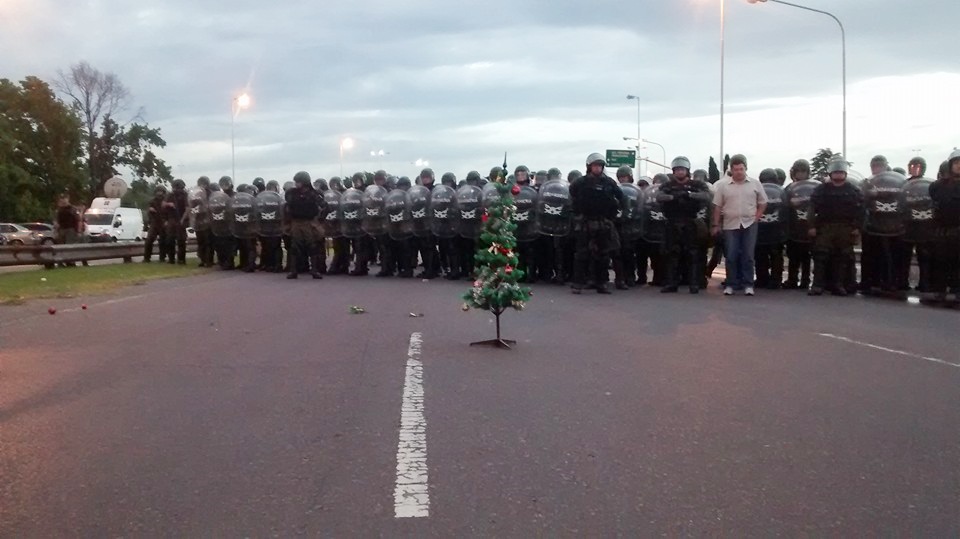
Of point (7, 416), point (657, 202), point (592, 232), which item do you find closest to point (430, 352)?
point (7, 416)

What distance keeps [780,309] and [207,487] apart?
31.6 ft

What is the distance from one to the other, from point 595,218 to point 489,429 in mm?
9743

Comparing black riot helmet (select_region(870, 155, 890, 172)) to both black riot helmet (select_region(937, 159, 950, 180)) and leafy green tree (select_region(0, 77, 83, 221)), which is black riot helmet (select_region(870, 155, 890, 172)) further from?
leafy green tree (select_region(0, 77, 83, 221))

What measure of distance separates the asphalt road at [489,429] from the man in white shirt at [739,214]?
3.99 meters

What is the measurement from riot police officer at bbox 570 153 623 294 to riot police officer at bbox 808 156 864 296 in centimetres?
316

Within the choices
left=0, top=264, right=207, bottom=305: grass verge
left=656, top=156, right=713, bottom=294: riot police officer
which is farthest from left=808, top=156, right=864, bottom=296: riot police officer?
left=0, top=264, right=207, bottom=305: grass verge

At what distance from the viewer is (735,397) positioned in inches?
276

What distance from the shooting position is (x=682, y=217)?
15.3 metres

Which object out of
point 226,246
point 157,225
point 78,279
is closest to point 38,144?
point 157,225

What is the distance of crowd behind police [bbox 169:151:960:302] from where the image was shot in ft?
49.0

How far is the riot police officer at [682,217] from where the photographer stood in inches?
599

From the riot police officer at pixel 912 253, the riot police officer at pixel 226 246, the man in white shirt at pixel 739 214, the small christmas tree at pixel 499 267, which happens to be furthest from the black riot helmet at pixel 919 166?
the riot police officer at pixel 226 246

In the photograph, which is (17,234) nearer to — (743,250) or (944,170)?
(743,250)

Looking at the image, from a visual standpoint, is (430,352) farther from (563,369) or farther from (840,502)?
(840,502)
